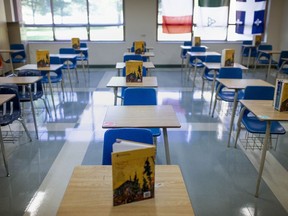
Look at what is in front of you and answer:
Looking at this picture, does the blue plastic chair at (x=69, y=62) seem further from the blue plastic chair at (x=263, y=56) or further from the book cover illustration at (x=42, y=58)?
the blue plastic chair at (x=263, y=56)

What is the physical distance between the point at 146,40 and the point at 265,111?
7.20m

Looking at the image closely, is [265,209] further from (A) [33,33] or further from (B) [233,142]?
(A) [33,33]

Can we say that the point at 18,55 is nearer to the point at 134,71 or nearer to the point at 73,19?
the point at 73,19

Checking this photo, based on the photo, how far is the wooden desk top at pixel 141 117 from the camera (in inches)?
93.2

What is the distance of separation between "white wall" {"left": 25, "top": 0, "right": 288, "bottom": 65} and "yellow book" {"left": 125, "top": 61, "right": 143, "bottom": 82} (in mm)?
5789

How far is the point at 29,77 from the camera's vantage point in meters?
4.29

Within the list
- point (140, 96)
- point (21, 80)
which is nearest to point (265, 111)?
point (140, 96)

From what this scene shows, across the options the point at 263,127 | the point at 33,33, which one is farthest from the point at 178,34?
the point at 263,127

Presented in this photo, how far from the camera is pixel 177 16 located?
9289mm

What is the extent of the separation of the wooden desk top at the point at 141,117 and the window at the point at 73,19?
23.4 feet

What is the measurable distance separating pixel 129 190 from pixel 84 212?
0.73 feet

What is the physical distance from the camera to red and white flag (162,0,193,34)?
362 inches

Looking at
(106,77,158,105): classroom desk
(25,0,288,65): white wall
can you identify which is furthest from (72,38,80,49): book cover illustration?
(106,77,158,105): classroom desk

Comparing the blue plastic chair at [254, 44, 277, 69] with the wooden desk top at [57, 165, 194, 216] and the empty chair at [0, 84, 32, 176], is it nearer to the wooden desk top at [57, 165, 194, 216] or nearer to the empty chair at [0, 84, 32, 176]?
the empty chair at [0, 84, 32, 176]
